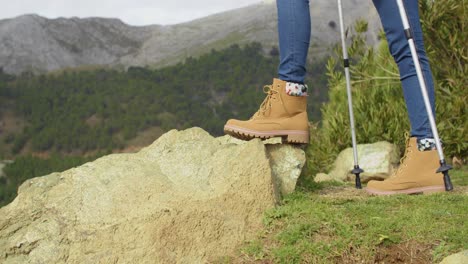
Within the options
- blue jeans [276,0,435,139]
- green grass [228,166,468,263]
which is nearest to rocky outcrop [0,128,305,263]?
green grass [228,166,468,263]

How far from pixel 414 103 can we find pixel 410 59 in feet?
1.22

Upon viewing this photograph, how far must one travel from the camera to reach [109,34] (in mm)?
84188

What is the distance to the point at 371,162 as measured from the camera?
37.3 feet

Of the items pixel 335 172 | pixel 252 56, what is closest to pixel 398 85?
pixel 335 172

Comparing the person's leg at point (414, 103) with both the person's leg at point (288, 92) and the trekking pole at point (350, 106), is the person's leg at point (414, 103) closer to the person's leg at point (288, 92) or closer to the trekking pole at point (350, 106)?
the trekking pole at point (350, 106)

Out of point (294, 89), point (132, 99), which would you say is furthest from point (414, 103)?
point (132, 99)

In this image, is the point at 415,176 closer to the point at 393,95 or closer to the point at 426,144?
the point at 426,144

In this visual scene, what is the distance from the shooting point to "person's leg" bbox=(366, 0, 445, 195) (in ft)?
16.3

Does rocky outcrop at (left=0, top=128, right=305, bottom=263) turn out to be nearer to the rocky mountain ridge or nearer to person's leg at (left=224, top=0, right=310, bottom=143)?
person's leg at (left=224, top=0, right=310, bottom=143)

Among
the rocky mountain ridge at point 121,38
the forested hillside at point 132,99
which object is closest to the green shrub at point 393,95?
the forested hillside at point 132,99

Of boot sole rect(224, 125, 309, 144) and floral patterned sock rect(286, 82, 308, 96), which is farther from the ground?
floral patterned sock rect(286, 82, 308, 96)

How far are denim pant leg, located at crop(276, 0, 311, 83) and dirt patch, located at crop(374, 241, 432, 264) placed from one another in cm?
161

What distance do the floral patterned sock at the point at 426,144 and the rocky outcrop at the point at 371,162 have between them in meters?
5.91

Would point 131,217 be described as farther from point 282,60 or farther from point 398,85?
point 398,85
